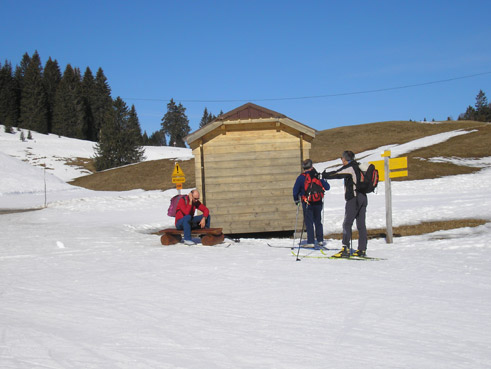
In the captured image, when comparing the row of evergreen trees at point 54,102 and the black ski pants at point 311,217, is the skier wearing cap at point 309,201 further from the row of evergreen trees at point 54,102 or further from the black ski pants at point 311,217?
the row of evergreen trees at point 54,102

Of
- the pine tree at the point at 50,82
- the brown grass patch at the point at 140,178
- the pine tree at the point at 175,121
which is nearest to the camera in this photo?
the brown grass patch at the point at 140,178

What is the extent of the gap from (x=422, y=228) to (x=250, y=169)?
584 centimetres

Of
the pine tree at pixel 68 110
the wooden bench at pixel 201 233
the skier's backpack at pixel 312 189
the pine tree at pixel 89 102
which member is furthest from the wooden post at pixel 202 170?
the pine tree at pixel 89 102

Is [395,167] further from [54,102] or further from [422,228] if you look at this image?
[54,102]

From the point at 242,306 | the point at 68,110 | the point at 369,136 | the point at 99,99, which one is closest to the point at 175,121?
the point at 99,99

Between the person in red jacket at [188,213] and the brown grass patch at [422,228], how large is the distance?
200 inches

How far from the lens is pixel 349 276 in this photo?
7.34m

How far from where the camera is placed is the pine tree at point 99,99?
357 feet

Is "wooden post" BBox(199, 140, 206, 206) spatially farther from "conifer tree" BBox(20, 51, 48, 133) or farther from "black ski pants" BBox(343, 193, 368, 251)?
"conifer tree" BBox(20, 51, 48, 133)

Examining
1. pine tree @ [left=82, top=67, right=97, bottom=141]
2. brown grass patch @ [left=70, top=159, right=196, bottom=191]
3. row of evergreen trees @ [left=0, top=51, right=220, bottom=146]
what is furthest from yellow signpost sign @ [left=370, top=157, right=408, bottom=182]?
pine tree @ [left=82, top=67, right=97, bottom=141]

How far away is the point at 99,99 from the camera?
109 meters

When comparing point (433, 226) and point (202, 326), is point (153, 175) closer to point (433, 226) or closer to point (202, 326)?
point (433, 226)

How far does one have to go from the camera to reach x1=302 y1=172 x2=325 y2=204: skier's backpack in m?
10.6

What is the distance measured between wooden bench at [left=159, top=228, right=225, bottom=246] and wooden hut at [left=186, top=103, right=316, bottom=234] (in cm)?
353
